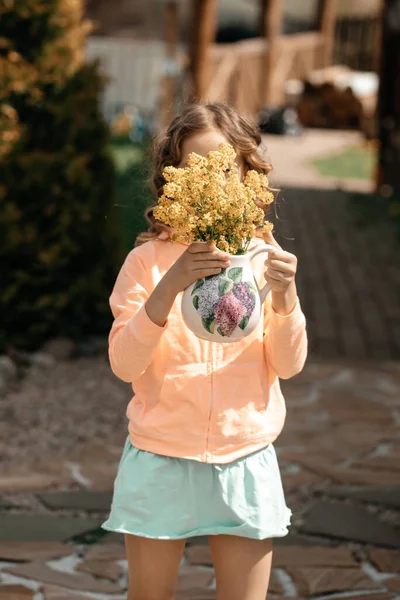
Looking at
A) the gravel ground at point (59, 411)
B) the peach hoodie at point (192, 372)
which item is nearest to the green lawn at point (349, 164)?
the gravel ground at point (59, 411)

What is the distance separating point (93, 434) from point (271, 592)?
1.72 meters

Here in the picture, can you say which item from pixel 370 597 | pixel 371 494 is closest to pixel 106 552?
pixel 370 597

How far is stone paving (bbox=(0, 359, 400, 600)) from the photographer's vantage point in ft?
11.1

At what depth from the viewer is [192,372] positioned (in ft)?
7.78

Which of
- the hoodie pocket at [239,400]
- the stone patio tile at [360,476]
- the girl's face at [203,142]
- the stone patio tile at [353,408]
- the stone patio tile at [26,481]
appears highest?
the girl's face at [203,142]

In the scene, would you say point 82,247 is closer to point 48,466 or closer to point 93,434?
point 93,434

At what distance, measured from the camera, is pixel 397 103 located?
12.9 metres

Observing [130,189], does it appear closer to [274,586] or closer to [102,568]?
[102,568]

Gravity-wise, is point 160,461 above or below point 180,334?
below

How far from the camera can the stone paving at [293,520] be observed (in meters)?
3.38

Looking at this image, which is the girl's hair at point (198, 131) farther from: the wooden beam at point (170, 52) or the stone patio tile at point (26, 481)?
the wooden beam at point (170, 52)

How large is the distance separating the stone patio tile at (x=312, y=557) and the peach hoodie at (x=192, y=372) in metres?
1.28

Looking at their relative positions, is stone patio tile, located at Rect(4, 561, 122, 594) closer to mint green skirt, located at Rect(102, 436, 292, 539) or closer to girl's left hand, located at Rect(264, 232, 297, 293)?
mint green skirt, located at Rect(102, 436, 292, 539)

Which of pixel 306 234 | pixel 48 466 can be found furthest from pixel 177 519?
pixel 306 234
